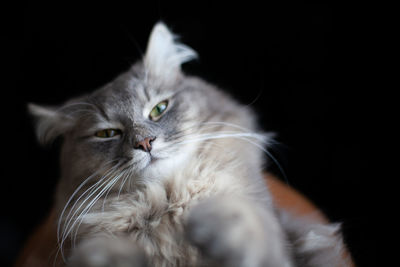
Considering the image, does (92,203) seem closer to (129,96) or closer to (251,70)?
(129,96)

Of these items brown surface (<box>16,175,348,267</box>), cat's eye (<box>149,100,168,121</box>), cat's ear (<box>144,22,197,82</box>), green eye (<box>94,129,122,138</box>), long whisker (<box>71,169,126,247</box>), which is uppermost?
cat's ear (<box>144,22,197,82</box>)

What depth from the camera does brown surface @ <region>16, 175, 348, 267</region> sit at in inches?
58.1

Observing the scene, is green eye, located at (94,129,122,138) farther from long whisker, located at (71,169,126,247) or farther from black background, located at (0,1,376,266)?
black background, located at (0,1,376,266)

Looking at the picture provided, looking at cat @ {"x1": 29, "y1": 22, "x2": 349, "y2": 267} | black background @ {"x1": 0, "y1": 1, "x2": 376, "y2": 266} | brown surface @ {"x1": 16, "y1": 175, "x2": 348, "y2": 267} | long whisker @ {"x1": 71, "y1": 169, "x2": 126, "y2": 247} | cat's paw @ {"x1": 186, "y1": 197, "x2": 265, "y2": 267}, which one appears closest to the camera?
cat's paw @ {"x1": 186, "y1": 197, "x2": 265, "y2": 267}

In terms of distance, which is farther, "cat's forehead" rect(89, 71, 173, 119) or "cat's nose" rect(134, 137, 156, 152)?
"cat's forehead" rect(89, 71, 173, 119)

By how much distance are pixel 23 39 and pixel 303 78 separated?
1.75 m

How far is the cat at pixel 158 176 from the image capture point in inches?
39.6

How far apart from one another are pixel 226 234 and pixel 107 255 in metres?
0.33

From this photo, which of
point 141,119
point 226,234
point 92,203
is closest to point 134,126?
point 141,119

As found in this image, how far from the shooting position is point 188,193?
45.1 inches

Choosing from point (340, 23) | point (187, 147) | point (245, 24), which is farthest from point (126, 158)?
point (340, 23)

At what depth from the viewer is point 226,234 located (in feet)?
2.55

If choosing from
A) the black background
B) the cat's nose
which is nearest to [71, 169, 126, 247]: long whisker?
the cat's nose

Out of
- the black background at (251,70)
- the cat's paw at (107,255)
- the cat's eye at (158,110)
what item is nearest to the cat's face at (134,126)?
the cat's eye at (158,110)
